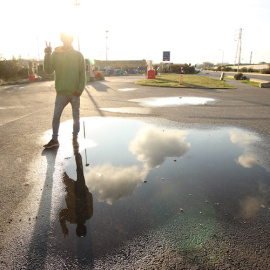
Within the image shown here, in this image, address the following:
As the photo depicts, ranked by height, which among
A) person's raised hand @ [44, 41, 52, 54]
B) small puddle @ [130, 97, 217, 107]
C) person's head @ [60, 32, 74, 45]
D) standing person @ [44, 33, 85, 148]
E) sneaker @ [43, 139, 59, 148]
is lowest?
sneaker @ [43, 139, 59, 148]

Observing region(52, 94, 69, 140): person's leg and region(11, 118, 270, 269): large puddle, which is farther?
region(52, 94, 69, 140): person's leg

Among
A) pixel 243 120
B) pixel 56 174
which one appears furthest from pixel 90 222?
pixel 243 120

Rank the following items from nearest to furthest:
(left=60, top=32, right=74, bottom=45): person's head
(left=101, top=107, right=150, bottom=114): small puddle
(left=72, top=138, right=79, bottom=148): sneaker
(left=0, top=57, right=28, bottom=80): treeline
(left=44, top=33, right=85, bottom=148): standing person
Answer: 1. (left=60, top=32, right=74, bottom=45): person's head
2. (left=44, top=33, right=85, bottom=148): standing person
3. (left=72, top=138, right=79, bottom=148): sneaker
4. (left=101, top=107, right=150, bottom=114): small puddle
5. (left=0, top=57, right=28, bottom=80): treeline

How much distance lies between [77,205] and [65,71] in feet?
10.4

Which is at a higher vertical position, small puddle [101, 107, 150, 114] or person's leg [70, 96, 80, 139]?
person's leg [70, 96, 80, 139]

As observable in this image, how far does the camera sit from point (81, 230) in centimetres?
246

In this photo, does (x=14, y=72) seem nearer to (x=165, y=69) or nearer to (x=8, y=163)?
(x=8, y=163)

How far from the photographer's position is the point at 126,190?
330cm

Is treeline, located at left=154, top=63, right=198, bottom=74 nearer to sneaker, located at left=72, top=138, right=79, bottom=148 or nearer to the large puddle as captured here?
the large puddle

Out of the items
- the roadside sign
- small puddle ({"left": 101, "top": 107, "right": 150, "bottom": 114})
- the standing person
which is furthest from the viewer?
the roadside sign

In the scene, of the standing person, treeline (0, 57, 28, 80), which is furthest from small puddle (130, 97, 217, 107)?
treeline (0, 57, 28, 80)

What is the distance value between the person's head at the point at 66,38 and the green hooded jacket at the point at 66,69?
143mm

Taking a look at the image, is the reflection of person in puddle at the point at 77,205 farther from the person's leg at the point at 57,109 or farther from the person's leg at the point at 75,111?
the person's leg at the point at 75,111

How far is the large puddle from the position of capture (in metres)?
2.29
